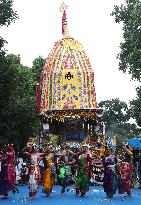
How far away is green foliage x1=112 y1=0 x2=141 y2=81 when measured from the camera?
93.0 ft

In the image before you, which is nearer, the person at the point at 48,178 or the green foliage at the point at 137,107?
the person at the point at 48,178

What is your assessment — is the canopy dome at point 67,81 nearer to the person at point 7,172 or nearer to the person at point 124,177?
the person at point 124,177

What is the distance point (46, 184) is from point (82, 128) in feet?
50.9

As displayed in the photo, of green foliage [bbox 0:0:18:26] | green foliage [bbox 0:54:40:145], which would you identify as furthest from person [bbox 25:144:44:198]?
green foliage [bbox 0:0:18:26]

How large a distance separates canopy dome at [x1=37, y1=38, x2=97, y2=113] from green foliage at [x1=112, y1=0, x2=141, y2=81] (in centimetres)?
327

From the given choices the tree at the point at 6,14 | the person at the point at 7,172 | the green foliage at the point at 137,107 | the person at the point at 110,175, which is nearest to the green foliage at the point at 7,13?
the tree at the point at 6,14

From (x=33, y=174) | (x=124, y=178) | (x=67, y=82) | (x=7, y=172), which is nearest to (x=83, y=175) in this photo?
(x=124, y=178)

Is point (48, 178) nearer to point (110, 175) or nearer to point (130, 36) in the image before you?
point (110, 175)

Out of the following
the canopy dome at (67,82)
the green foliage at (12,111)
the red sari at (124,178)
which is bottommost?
the red sari at (124,178)

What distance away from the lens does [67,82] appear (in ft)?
105

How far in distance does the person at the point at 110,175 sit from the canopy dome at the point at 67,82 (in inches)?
620

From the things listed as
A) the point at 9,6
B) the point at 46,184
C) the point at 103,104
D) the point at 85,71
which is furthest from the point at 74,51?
the point at 103,104

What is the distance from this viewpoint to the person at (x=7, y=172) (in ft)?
49.2

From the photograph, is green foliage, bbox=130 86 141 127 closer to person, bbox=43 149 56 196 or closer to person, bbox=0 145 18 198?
person, bbox=43 149 56 196
